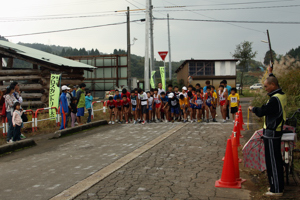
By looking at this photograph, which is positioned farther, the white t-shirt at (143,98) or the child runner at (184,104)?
the white t-shirt at (143,98)

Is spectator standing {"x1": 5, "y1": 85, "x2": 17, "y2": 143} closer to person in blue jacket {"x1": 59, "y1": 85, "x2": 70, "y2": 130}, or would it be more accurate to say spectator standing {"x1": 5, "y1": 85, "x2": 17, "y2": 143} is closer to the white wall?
person in blue jacket {"x1": 59, "y1": 85, "x2": 70, "y2": 130}

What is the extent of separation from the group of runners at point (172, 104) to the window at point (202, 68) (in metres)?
27.4

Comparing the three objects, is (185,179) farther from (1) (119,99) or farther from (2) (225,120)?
(1) (119,99)

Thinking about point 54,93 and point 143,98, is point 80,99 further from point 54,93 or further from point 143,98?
point 143,98

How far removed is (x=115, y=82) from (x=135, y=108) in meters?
19.2

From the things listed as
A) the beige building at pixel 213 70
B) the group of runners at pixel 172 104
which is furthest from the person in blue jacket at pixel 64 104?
the beige building at pixel 213 70

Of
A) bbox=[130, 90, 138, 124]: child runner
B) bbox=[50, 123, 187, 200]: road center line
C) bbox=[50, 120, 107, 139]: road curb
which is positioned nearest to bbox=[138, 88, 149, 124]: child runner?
bbox=[130, 90, 138, 124]: child runner

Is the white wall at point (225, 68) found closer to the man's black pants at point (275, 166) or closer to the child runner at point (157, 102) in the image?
the child runner at point (157, 102)

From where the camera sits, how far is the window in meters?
41.9

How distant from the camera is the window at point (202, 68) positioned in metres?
41.9

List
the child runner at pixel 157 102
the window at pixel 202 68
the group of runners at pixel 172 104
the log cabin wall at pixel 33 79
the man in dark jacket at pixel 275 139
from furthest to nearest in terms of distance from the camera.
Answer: the window at pixel 202 68, the log cabin wall at pixel 33 79, the child runner at pixel 157 102, the group of runners at pixel 172 104, the man in dark jacket at pixel 275 139

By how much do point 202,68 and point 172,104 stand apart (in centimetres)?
2876

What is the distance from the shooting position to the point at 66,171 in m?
6.47

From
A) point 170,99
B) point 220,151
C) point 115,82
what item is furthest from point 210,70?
point 220,151
